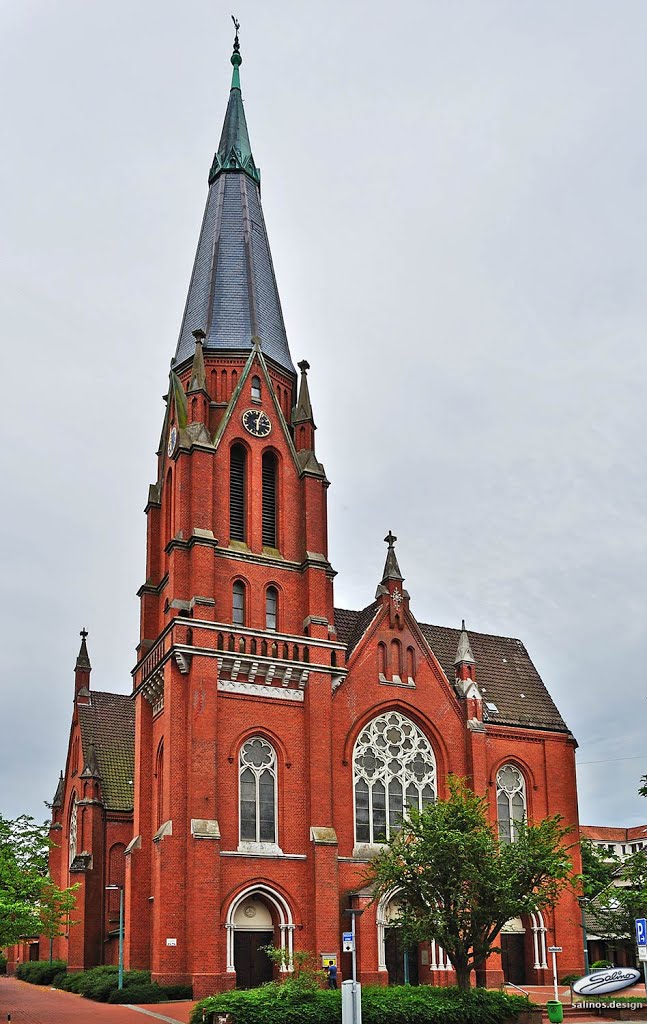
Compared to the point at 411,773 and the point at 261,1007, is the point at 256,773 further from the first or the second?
the point at 261,1007

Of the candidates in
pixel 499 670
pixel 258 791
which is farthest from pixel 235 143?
pixel 258 791

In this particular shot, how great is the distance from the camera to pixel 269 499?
50.3 metres

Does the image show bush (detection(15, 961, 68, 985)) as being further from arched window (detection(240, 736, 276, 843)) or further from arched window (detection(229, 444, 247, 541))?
arched window (detection(229, 444, 247, 541))

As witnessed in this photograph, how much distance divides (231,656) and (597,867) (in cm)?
4422

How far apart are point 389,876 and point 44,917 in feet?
57.4

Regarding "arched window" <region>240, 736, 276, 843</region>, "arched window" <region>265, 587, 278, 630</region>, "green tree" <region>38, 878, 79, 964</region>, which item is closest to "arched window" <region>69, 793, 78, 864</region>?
"green tree" <region>38, 878, 79, 964</region>

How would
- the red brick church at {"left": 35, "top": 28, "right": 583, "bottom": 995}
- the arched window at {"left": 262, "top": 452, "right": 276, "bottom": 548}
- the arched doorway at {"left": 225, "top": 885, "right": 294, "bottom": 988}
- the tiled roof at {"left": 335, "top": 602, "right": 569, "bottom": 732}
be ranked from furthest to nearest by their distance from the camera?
the tiled roof at {"left": 335, "top": 602, "right": 569, "bottom": 732} < the arched window at {"left": 262, "top": 452, "right": 276, "bottom": 548} < the red brick church at {"left": 35, "top": 28, "right": 583, "bottom": 995} < the arched doorway at {"left": 225, "top": 885, "right": 294, "bottom": 988}

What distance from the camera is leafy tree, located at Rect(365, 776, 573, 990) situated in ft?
113

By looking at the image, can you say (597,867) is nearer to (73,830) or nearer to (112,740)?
(112,740)

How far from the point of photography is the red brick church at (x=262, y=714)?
4250 centimetres

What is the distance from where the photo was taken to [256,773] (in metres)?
44.4

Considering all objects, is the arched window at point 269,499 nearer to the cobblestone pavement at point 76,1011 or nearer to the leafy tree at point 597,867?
the cobblestone pavement at point 76,1011

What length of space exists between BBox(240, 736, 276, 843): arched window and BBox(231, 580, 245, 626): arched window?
5238mm

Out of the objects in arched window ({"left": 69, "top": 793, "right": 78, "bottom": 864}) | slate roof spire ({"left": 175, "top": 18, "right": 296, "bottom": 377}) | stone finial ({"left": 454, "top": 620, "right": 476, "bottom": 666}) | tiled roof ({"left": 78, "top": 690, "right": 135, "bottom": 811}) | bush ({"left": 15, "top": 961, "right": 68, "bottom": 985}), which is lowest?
bush ({"left": 15, "top": 961, "right": 68, "bottom": 985})
